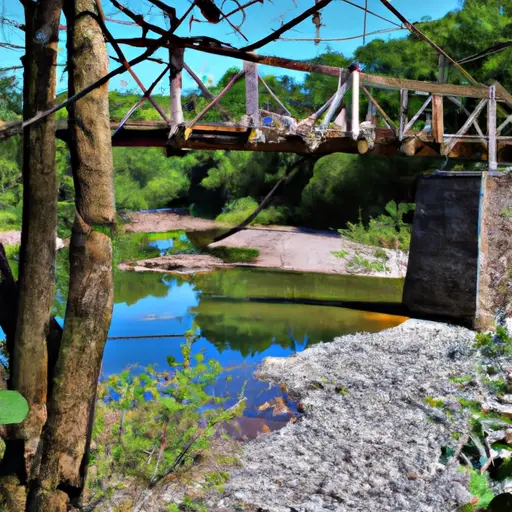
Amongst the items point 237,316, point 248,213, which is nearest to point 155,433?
point 237,316

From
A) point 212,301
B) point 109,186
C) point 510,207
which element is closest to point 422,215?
point 510,207

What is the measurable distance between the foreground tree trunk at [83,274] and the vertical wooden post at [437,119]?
955 centimetres

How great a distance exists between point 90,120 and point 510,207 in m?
9.65

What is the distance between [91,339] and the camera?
2.59m

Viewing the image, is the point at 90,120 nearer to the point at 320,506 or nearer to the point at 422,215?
the point at 320,506

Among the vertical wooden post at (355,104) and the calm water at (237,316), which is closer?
the calm water at (237,316)

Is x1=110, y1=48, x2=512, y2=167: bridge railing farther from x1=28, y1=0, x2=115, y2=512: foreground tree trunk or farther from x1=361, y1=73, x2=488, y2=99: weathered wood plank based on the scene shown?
x1=28, y1=0, x2=115, y2=512: foreground tree trunk

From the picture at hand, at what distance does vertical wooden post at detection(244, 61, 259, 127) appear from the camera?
9570mm

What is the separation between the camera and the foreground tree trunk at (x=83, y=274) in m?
2.52

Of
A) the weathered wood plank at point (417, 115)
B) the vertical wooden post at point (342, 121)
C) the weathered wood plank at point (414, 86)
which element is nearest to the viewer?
the weathered wood plank at point (414, 86)

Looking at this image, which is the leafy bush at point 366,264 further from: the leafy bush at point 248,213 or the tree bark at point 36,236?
the tree bark at point 36,236

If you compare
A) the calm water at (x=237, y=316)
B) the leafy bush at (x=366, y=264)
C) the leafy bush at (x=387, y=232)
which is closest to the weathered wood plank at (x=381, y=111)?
the calm water at (x=237, y=316)

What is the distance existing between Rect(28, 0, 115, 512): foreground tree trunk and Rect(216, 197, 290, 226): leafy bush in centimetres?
2540

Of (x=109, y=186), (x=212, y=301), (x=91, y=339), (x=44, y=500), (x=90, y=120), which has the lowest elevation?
(x=212, y=301)
